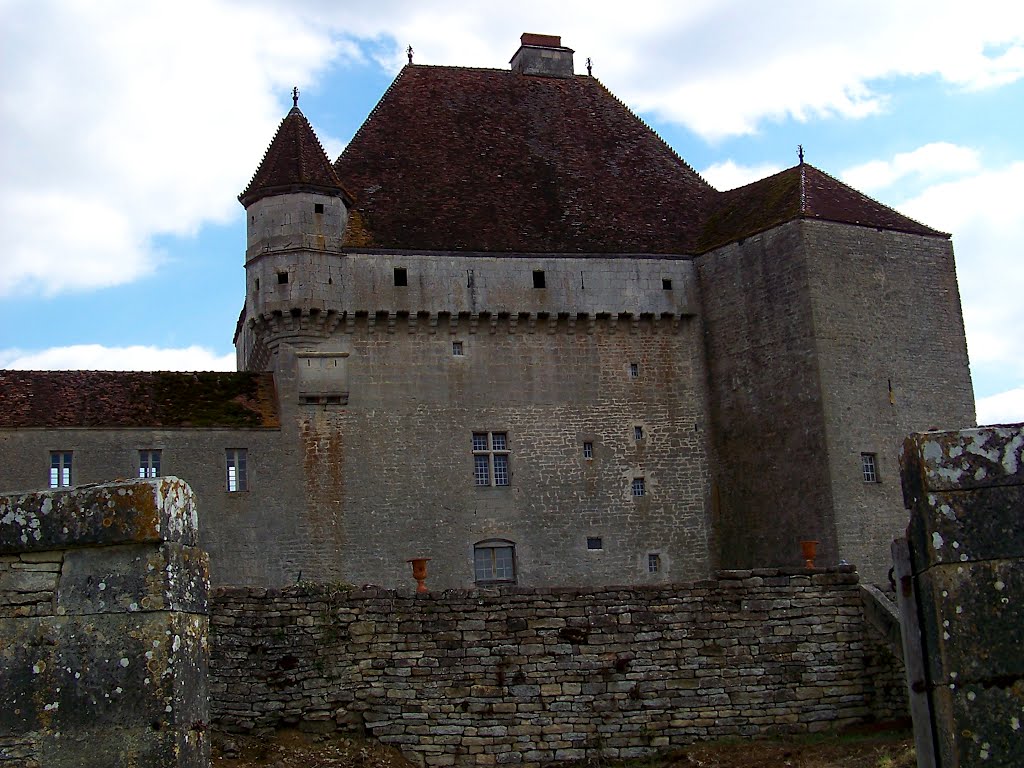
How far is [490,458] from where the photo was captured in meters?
31.6

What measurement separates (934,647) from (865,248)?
86.2 feet

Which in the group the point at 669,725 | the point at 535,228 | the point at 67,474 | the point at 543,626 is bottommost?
the point at 669,725

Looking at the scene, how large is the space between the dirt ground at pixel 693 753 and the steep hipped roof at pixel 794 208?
17.3 metres

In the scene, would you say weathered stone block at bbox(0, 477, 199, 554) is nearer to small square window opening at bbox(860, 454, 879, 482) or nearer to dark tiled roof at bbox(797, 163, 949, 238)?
small square window opening at bbox(860, 454, 879, 482)

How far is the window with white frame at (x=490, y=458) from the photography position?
31406 mm

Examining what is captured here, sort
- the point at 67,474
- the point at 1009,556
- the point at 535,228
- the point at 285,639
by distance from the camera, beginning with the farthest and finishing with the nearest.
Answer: the point at 535,228, the point at 67,474, the point at 285,639, the point at 1009,556

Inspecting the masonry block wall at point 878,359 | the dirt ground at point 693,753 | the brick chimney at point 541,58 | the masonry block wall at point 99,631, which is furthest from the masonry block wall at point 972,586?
the brick chimney at point 541,58

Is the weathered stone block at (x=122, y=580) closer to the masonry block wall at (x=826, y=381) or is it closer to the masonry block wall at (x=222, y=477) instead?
the masonry block wall at (x=222, y=477)

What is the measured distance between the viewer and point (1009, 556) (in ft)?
21.9

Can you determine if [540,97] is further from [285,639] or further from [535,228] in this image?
[285,639]

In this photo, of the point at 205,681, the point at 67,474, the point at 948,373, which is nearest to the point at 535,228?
the point at 948,373

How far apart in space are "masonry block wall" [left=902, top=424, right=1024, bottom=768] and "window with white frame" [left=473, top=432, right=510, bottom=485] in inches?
970

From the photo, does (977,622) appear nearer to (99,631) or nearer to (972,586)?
(972,586)

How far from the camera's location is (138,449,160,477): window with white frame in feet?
92.7
